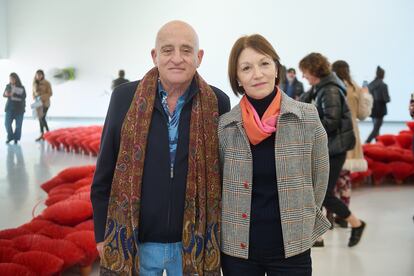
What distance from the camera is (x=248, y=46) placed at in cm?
166

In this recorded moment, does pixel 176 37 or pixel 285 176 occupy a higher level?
pixel 176 37

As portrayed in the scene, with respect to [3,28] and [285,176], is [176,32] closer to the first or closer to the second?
[285,176]

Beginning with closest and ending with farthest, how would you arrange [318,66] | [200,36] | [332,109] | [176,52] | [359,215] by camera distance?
[176,52] < [332,109] < [318,66] < [359,215] < [200,36]

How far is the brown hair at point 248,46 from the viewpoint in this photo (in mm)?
1643

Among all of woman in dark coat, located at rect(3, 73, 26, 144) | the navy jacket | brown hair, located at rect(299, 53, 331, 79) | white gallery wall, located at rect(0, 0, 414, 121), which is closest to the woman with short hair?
the navy jacket

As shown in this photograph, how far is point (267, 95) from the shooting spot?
1676mm

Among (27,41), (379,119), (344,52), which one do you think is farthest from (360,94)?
(27,41)

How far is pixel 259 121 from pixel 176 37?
0.43m

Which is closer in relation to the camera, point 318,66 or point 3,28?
point 318,66

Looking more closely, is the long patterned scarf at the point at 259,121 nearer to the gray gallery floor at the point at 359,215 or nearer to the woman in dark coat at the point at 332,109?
the woman in dark coat at the point at 332,109

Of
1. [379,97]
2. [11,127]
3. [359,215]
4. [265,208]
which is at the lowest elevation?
[359,215]

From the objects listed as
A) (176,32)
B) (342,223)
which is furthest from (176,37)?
(342,223)

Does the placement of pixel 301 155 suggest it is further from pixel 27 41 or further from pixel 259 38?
pixel 27 41

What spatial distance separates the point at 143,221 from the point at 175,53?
0.64m
